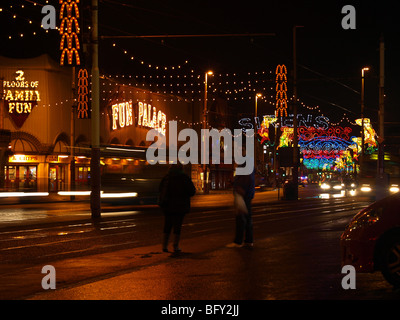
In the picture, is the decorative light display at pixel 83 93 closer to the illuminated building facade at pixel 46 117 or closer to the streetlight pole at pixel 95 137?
the illuminated building facade at pixel 46 117

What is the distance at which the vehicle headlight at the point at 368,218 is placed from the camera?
8.36m

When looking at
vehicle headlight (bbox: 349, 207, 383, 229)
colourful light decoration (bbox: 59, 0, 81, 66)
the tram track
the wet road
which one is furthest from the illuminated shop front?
vehicle headlight (bbox: 349, 207, 383, 229)

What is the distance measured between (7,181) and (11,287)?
40.3 m

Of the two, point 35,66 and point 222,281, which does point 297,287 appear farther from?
point 35,66

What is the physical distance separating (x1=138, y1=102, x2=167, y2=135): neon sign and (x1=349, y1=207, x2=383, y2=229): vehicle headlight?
154ft

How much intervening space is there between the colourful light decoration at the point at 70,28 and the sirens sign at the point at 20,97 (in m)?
22.7

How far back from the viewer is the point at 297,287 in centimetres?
867

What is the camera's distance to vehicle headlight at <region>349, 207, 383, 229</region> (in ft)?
27.4

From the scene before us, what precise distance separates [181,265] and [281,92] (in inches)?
1538

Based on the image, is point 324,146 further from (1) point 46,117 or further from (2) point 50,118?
(1) point 46,117

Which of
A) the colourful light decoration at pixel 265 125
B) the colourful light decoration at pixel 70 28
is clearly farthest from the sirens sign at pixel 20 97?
the colourful light decoration at pixel 265 125

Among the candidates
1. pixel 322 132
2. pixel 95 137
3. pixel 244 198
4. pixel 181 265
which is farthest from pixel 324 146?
pixel 181 265

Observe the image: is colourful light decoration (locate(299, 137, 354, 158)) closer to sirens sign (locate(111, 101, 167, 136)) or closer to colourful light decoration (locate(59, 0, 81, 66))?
sirens sign (locate(111, 101, 167, 136))
